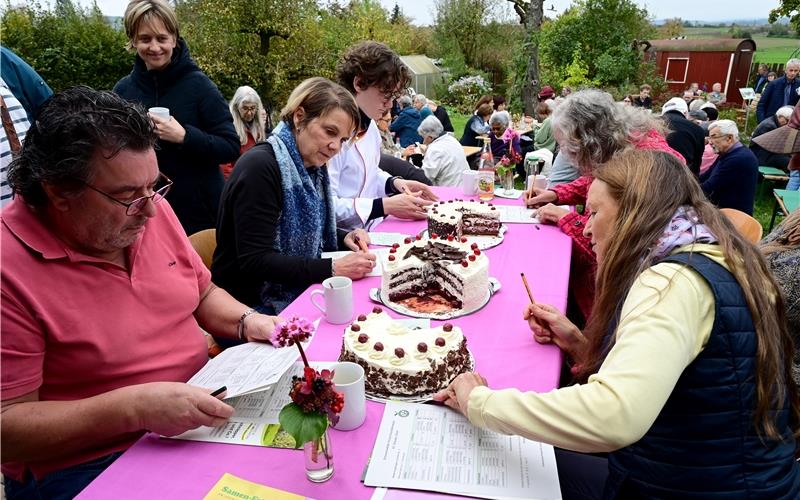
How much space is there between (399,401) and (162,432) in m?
0.71

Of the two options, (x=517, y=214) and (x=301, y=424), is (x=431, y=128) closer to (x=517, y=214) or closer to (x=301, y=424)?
(x=517, y=214)

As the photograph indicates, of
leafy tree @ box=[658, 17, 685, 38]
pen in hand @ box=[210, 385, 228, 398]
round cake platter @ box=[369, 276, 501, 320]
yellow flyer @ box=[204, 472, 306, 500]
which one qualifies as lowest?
round cake platter @ box=[369, 276, 501, 320]

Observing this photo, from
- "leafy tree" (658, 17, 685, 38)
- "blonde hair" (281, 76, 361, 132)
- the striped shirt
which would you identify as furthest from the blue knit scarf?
"leafy tree" (658, 17, 685, 38)

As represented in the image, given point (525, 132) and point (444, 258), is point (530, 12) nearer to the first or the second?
point (525, 132)

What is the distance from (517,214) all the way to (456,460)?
8.78 feet

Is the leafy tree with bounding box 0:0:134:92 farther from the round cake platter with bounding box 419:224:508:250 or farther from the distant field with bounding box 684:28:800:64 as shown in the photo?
the distant field with bounding box 684:28:800:64

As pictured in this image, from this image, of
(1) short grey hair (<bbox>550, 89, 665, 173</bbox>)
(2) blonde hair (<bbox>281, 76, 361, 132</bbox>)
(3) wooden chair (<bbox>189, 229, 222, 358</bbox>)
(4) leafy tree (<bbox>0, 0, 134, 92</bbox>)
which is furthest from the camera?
(4) leafy tree (<bbox>0, 0, 134, 92</bbox>)

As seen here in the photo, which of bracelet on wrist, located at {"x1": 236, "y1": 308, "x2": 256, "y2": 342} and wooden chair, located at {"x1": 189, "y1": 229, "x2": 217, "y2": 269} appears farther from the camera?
wooden chair, located at {"x1": 189, "y1": 229, "x2": 217, "y2": 269}

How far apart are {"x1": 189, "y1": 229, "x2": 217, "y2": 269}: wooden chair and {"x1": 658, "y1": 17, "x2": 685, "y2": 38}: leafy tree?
143ft

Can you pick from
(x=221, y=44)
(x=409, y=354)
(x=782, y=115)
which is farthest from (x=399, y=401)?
(x=221, y=44)

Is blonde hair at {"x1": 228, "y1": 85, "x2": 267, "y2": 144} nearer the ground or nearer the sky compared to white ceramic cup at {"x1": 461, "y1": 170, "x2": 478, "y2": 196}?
nearer the sky

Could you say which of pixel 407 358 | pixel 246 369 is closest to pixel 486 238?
pixel 407 358

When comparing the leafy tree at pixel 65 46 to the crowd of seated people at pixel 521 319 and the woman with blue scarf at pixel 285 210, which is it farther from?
the crowd of seated people at pixel 521 319

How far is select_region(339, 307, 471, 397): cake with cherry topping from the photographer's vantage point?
5.33ft
